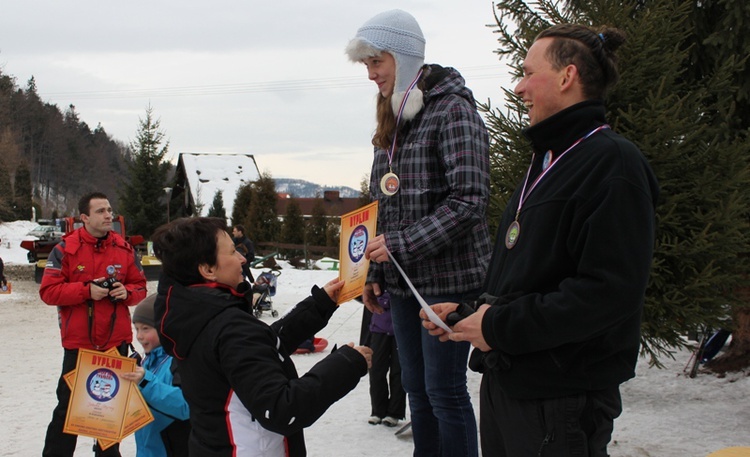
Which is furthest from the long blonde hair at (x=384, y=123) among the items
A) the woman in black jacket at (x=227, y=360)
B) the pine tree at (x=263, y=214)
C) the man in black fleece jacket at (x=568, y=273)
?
the pine tree at (x=263, y=214)

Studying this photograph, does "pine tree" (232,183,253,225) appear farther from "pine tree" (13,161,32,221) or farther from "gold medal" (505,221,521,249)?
"pine tree" (13,161,32,221)

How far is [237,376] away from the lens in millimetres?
2129

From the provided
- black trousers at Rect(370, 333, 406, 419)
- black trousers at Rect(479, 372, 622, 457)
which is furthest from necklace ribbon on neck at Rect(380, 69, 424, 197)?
black trousers at Rect(370, 333, 406, 419)

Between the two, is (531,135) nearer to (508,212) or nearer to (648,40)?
(508,212)

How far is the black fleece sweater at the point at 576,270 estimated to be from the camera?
5.76 feet

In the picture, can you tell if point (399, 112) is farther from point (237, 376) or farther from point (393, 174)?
point (237, 376)

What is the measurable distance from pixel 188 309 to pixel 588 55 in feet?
4.99

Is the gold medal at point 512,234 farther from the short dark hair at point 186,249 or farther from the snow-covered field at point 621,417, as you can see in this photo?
the snow-covered field at point 621,417

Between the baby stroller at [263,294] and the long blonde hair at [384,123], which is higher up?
the long blonde hair at [384,123]

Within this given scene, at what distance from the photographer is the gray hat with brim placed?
2.98 meters

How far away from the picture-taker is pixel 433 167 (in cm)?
292

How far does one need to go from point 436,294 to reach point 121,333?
9.57 ft

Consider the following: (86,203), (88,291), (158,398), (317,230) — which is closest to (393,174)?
(158,398)

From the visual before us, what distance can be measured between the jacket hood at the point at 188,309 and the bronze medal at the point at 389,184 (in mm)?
915
